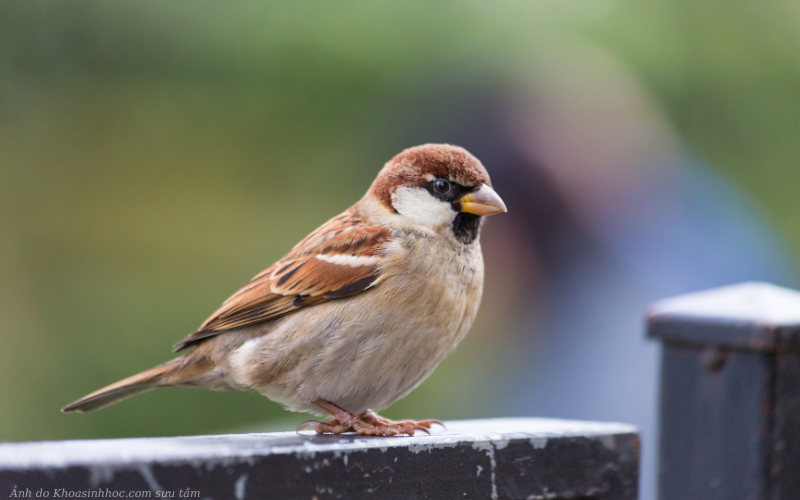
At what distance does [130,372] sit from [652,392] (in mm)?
2641

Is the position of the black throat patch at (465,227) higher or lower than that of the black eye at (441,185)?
lower

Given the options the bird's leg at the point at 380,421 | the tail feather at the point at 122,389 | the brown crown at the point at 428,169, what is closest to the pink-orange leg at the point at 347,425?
the bird's leg at the point at 380,421

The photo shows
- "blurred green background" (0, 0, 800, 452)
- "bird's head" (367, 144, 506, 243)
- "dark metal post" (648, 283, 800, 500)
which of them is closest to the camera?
"dark metal post" (648, 283, 800, 500)

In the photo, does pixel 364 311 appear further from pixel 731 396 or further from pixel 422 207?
pixel 731 396

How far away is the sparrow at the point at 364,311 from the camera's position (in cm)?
158

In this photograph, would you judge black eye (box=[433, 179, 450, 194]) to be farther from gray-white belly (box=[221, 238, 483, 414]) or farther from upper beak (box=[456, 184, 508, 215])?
gray-white belly (box=[221, 238, 483, 414])

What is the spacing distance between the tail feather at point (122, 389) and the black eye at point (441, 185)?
723 millimetres

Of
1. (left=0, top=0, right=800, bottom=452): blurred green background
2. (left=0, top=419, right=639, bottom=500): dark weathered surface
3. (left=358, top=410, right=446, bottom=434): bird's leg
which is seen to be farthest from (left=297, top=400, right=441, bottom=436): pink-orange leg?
(left=0, top=0, right=800, bottom=452): blurred green background

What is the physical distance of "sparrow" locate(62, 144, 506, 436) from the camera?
158 centimetres

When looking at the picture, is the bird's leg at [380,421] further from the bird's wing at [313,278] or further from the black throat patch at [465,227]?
the black throat patch at [465,227]

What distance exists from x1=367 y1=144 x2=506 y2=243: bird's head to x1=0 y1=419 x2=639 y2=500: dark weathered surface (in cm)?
49

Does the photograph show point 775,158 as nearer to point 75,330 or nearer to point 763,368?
point 763,368

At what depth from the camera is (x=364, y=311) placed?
159cm

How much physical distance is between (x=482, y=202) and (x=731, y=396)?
0.66 meters
